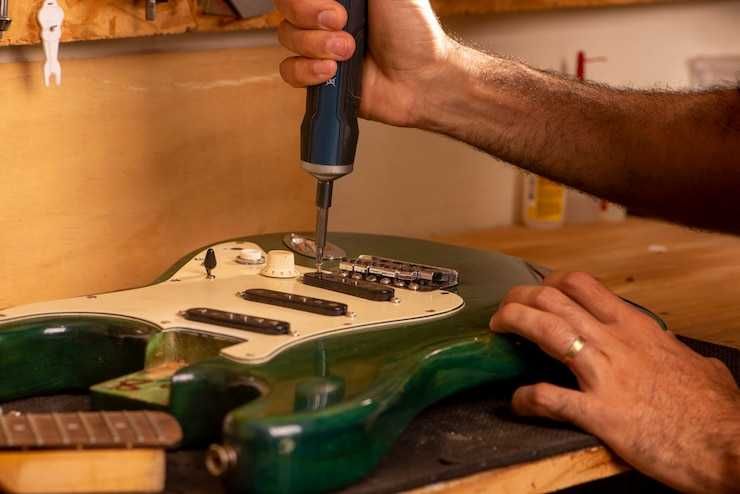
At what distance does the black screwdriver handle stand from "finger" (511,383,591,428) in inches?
12.2

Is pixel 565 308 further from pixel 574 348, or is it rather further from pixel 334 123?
pixel 334 123

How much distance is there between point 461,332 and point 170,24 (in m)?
0.61

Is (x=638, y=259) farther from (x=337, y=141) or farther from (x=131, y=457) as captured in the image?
(x=131, y=457)

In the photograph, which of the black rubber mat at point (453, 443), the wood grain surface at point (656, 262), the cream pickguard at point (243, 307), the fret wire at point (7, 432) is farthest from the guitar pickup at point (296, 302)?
the wood grain surface at point (656, 262)

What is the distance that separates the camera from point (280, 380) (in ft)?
2.99

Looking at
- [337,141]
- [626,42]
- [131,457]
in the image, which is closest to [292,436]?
[131,457]

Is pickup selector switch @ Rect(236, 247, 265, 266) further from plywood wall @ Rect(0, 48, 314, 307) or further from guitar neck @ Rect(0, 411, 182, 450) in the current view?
guitar neck @ Rect(0, 411, 182, 450)

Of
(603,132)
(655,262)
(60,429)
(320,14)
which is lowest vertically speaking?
(655,262)

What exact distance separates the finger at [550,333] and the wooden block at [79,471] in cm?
37

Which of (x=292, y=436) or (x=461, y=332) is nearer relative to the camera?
(x=292, y=436)

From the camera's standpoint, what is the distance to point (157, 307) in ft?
3.53

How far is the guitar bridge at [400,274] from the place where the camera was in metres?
1.20

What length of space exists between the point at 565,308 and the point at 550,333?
29mm

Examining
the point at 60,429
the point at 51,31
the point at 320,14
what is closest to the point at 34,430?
the point at 60,429
